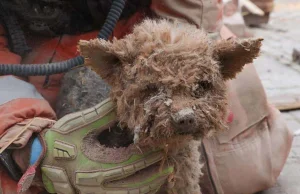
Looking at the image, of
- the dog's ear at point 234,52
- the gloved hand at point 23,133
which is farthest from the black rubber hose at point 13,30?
the dog's ear at point 234,52

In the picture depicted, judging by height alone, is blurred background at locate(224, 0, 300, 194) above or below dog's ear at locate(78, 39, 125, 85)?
below

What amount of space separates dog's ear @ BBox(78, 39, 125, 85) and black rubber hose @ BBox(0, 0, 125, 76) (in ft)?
1.10

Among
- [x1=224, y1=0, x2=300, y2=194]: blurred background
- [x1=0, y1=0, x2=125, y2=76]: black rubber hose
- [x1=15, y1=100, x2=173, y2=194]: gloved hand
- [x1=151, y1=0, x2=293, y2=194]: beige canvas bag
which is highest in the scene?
[x1=0, y1=0, x2=125, y2=76]: black rubber hose

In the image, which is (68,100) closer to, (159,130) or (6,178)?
(6,178)

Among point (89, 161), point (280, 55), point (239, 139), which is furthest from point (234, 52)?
point (280, 55)

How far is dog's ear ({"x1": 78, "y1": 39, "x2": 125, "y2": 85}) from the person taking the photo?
1086mm

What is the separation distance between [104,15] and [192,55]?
2.40ft

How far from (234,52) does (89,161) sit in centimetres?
44

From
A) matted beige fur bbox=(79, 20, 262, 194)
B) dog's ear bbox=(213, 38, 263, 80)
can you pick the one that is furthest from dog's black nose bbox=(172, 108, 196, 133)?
dog's ear bbox=(213, 38, 263, 80)

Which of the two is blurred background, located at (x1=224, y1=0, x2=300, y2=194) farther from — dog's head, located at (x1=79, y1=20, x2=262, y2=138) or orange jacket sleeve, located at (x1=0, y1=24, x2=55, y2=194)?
orange jacket sleeve, located at (x1=0, y1=24, x2=55, y2=194)

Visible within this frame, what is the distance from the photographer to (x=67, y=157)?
1.23 meters

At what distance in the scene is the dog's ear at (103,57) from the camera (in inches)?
42.8

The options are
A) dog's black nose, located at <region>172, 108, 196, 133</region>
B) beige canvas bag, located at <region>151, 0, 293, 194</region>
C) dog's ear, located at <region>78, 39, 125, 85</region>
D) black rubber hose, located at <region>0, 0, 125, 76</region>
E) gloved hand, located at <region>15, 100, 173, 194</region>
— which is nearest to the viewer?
dog's black nose, located at <region>172, 108, 196, 133</region>

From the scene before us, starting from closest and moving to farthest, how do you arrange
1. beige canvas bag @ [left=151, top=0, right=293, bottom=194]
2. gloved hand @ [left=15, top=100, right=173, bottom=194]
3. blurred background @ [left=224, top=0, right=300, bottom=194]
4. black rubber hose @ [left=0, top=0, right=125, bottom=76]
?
gloved hand @ [left=15, top=100, right=173, bottom=194], black rubber hose @ [left=0, top=0, right=125, bottom=76], beige canvas bag @ [left=151, top=0, right=293, bottom=194], blurred background @ [left=224, top=0, right=300, bottom=194]
